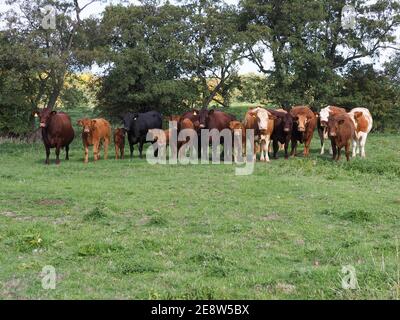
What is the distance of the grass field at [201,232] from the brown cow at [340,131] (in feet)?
5.62

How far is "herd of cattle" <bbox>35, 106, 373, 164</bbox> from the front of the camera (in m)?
17.0

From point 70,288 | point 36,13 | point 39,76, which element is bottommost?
point 70,288

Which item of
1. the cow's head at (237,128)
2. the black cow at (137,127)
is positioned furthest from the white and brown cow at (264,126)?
the black cow at (137,127)

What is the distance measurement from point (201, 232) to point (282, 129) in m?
10.0

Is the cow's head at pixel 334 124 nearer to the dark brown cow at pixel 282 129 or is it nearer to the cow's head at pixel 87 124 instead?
the dark brown cow at pixel 282 129

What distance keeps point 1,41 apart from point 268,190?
49.6ft

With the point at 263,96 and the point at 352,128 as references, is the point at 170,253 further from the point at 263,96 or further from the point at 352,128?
the point at 263,96

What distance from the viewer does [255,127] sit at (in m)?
17.5

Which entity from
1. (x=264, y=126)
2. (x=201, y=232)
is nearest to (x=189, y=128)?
(x=264, y=126)

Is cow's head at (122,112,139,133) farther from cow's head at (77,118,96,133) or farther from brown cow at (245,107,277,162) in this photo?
brown cow at (245,107,277,162)

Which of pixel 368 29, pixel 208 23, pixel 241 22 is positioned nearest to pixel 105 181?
pixel 208 23

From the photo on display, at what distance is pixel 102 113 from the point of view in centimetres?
2598

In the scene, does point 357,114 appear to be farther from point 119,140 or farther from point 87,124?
point 87,124

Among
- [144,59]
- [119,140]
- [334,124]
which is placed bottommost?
[119,140]
